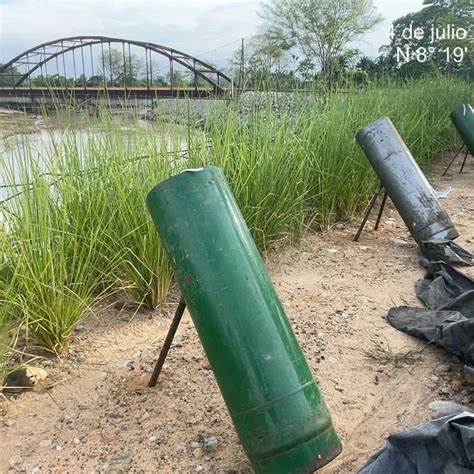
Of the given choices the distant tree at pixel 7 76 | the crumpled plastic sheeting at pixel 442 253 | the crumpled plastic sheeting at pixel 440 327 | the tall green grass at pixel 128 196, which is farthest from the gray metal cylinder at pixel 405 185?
the distant tree at pixel 7 76

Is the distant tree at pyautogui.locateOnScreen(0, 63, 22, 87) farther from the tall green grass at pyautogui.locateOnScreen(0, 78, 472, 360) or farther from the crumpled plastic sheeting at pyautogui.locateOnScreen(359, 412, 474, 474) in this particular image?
the crumpled plastic sheeting at pyautogui.locateOnScreen(359, 412, 474, 474)

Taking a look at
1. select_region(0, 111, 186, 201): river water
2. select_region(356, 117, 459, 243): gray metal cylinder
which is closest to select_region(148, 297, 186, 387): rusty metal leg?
select_region(0, 111, 186, 201): river water

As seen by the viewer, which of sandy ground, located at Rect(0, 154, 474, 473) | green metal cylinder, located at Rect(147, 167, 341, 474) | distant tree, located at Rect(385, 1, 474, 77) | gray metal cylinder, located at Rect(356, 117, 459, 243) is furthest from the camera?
distant tree, located at Rect(385, 1, 474, 77)

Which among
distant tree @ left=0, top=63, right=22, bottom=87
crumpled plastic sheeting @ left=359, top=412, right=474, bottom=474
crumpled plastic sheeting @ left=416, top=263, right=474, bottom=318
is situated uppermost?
distant tree @ left=0, top=63, right=22, bottom=87

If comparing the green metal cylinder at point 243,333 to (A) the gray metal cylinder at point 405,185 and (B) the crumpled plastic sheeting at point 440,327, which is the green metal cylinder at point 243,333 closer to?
(B) the crumpled plastic sheeting at point 440,327

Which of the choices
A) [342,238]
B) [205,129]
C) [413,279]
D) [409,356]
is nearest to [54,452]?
[409,356]

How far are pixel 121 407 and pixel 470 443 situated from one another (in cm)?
115

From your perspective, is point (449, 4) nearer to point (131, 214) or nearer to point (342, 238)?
point (342, 238)

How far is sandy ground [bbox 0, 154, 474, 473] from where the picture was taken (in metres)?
1.62

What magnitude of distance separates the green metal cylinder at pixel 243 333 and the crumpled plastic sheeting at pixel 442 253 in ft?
6.53

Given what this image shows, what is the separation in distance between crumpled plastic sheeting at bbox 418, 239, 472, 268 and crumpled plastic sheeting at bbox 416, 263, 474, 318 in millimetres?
199

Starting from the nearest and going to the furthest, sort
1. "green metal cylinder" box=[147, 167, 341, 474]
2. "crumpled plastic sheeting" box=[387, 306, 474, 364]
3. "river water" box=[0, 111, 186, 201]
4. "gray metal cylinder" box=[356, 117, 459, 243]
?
"green metal cylinder" box=[147, 167, 341, 474] → "crumpled plastic sheeting" box=[387, 306, 474, 364] → "river water" box=[0, 111, 186, 201] → "gray metal cylinder" box=[356, 117, 459, 243]

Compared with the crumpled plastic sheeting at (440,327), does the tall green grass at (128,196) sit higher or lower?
higher

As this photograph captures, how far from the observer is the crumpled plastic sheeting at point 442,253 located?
324cm
